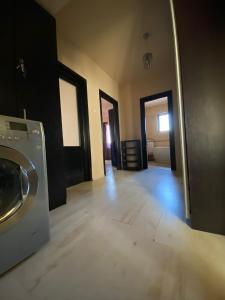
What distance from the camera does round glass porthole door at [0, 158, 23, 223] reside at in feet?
2.47

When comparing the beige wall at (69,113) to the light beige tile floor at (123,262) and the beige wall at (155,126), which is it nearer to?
the light beige tile floor at (123,262)

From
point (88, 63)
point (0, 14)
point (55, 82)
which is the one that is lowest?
point (55, 82)

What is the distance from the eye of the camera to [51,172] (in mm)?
1451

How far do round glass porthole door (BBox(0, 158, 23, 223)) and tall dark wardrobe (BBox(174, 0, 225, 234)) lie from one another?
1.04 m

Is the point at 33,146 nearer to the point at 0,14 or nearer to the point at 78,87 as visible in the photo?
the point at 0,14

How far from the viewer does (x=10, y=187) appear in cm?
79

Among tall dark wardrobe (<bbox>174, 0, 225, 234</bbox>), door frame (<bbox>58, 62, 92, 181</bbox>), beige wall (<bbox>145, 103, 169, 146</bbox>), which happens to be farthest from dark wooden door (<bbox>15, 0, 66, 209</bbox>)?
beige wall (<bbox>145, 103, 169, 146</bbox>)

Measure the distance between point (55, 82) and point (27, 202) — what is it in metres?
1.27

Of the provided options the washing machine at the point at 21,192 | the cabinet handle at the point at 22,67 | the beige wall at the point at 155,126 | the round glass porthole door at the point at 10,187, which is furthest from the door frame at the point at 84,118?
the beige wall at the point at 155,126

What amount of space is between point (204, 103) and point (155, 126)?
18.8ft

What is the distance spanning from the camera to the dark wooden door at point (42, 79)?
126 cm

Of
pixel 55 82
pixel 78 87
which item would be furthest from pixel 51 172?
pixel 78 87

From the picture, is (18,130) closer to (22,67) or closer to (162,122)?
(22,67)

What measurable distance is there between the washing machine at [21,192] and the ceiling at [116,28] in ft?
4.84
